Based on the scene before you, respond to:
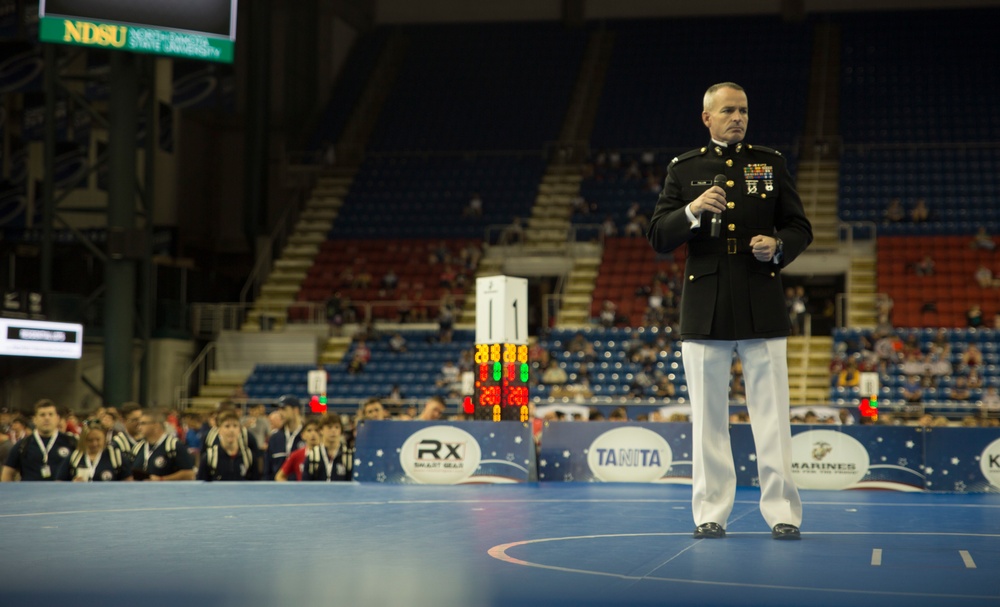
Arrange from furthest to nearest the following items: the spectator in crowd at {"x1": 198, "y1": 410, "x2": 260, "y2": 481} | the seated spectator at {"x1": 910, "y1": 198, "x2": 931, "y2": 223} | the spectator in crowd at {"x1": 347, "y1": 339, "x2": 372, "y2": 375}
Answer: the seated spectator at {"x1": 910, "y1": 198, "x2": 931, "y2": 223} → the spectator in crowd at {"x1": 347, "y1": 339, "x2": 372, "y2": 375} → the spectator in crowd at {"x1": 198, "y1": 410, "x2": 260, "y2": 481}

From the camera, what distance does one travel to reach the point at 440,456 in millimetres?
12492

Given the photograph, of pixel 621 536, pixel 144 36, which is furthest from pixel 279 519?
pixel 144 36

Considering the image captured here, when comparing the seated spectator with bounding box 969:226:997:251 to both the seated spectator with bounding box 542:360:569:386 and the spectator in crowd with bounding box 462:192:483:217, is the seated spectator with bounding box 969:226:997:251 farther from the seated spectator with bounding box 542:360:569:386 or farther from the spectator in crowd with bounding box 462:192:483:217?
the spectator in crowd with bounding box 462:192:483:217

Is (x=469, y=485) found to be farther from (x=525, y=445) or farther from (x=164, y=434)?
(x=164, y=434)

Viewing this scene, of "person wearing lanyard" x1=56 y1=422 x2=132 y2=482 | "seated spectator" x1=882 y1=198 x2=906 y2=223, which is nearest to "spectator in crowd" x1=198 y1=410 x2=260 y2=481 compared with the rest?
"person wearing lanyard" x1=56 y1=422 x2=132 y2=482

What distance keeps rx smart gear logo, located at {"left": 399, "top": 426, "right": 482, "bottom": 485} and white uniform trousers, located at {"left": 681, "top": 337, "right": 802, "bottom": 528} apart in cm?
656

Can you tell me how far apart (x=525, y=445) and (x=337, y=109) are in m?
28.9

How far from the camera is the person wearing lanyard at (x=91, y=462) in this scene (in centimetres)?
1240

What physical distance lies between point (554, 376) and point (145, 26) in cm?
1132

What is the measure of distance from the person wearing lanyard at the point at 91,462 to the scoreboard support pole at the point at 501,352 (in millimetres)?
4211

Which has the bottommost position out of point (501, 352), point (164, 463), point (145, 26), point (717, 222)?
point (164, 463)

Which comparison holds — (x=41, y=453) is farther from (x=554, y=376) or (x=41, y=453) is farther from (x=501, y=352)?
(x=554, y=376)

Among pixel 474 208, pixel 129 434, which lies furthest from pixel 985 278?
pixel 129 434

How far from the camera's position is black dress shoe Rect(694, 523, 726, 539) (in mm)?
5934
